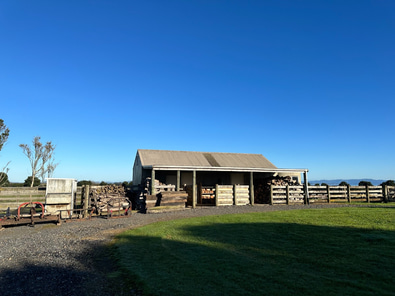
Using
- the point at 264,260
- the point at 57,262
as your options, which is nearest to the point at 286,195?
the point at 264,260

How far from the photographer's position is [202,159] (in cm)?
2458

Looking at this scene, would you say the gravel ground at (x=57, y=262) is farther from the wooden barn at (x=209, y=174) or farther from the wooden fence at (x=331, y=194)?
the wooden fence at (x=331, y=194)

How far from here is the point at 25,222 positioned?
→ 1080 cm

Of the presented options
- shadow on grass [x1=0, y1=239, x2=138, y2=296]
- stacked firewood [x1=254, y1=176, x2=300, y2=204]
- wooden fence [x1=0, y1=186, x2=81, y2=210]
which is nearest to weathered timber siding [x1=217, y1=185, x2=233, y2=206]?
stacked firewood [x1=254, y1=176, x2=300, y2=204]

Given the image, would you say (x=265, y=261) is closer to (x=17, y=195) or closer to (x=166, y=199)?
(x=166, y=199)

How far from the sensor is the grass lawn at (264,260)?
3900 millimetres

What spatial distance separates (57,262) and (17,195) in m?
10.8

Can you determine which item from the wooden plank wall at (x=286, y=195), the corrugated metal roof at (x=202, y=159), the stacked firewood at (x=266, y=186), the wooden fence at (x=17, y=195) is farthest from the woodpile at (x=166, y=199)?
the stacked firewood at (x=266, y=186)

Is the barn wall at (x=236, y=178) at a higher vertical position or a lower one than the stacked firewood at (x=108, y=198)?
higher

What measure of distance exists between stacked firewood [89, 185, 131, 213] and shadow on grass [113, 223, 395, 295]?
813cm

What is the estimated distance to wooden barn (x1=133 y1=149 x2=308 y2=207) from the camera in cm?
1816

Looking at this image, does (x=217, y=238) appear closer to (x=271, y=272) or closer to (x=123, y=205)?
(x=271, y=272)

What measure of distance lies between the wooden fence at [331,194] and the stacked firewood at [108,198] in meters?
11.3

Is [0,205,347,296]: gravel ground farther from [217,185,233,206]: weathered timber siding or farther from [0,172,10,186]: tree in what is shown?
[0,172,10,186]: tree
